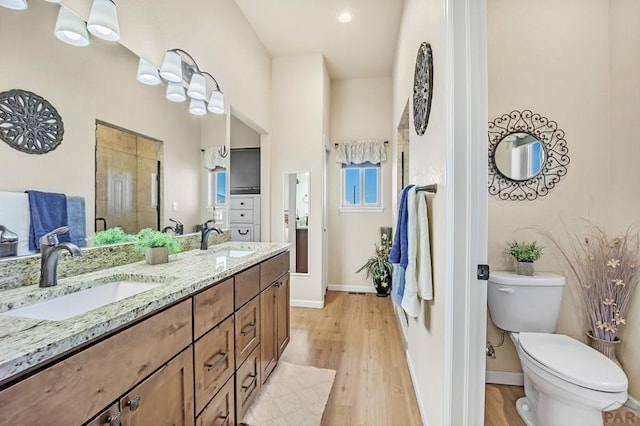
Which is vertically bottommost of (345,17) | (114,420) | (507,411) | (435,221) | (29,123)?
(507,411)

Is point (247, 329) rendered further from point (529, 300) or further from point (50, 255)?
point (529, 300)

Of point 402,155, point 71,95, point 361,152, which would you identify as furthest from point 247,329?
point 361,152

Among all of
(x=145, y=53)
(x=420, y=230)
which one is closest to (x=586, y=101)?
(x=420, y=230)

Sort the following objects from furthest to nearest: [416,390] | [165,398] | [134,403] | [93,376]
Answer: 1. [416,390]
2. [165,398]
3. [134,403]
4. [93,376]

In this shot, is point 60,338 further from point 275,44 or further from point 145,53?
point 275,44

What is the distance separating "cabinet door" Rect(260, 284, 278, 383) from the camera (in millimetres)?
1778

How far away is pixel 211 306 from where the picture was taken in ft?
3.99

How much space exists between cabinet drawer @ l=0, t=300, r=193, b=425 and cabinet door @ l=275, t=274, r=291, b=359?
109cm

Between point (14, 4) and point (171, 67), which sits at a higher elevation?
point (171, 67)

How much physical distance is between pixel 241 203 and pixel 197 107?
136cm

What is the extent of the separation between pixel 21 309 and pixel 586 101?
3.11 m

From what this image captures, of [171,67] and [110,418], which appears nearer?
[110,418]

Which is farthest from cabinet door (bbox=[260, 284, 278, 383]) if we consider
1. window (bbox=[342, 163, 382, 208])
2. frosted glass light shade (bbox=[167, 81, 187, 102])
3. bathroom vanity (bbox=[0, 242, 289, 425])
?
window (bbox=[342, 163, 382, 208])

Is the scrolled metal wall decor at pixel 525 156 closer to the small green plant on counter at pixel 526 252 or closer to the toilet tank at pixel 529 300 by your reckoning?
the small green plant on counter at pixel 526 252
